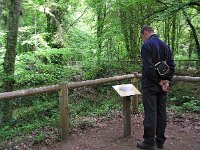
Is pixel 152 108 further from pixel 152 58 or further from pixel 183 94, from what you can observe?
pixel 183 94

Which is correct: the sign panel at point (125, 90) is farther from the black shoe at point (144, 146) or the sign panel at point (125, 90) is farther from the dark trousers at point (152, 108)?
the black shoe at point (144, 146)

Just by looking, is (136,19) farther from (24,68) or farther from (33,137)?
(33,137)

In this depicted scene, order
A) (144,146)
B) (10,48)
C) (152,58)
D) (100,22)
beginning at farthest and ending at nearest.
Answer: (100,22), (10,48), (144,146), (152,58)

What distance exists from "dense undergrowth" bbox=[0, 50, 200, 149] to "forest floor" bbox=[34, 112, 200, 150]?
0.37 m

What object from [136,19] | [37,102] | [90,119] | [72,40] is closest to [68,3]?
[72,40]

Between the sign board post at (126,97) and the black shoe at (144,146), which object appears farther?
the sign board post at (126,97)

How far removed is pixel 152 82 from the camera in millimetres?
5660

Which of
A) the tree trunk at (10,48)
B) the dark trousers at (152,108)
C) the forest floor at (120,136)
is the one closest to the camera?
the dark trousers at (152,108)

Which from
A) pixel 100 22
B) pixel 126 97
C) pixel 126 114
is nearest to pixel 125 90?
pixel 126 97

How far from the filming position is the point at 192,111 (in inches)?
344

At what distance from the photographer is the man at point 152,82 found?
556 cm

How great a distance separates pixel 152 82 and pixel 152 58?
0.43m

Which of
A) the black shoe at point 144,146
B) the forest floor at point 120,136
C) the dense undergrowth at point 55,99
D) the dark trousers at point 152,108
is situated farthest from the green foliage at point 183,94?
the black shoe at point 144,146

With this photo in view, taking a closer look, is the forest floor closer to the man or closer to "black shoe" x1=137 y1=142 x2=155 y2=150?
"black shoe" x1=137 y1=142 x2=155 y2=150
